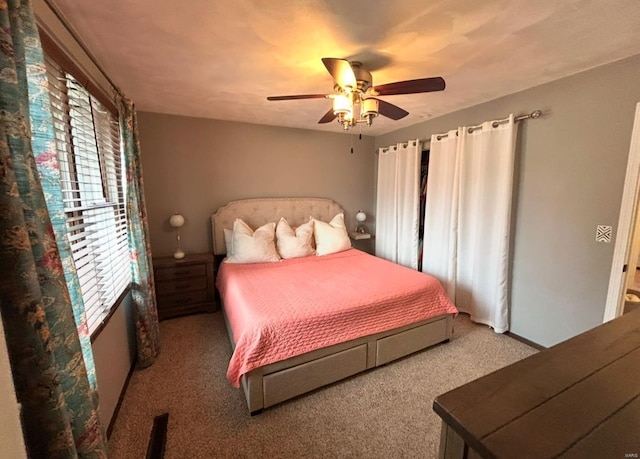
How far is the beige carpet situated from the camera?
156 cm

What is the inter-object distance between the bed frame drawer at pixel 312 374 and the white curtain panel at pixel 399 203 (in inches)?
79.6

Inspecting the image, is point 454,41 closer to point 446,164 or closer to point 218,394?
point 446,164

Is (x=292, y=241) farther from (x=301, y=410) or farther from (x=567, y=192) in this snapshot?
(x=567, y=192)

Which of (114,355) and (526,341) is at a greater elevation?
(114,355)

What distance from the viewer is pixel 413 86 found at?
1715 mm

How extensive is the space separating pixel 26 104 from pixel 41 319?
569 mm

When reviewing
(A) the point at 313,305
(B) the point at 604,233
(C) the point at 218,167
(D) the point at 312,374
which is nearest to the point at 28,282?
(A) the point at 313,305

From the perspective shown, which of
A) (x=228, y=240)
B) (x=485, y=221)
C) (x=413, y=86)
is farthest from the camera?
(x=228, y=240)

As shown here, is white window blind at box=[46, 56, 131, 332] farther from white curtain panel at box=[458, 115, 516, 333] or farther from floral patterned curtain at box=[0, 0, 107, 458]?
white curtain panel at box=[458, 115, 516, 333]

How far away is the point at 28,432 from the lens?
0.68m

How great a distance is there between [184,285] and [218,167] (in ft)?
5.01

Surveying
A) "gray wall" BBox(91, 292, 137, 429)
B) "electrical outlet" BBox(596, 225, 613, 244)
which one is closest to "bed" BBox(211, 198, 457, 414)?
"gray wall" BBox(91, 292, 137, 429)

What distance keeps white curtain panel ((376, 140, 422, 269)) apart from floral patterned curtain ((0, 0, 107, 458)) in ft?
11.6

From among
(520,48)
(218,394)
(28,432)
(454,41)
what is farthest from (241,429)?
(520,48)
